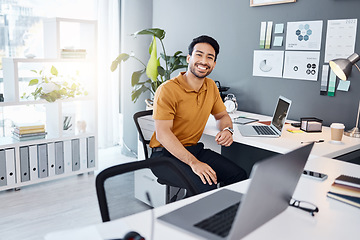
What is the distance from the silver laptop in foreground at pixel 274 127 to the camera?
2.55 m

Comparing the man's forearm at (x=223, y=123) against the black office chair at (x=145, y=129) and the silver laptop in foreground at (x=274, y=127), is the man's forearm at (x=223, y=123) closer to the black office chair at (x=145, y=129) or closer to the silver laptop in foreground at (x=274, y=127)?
the silver laptop in foreground at (x=274, y=127)

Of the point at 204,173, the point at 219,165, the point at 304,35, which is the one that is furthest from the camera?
the point at 304,35

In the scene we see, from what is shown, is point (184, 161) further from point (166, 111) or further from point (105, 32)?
point (105, 32)

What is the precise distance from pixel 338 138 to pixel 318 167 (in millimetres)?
728

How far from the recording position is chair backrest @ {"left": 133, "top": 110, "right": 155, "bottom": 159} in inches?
102

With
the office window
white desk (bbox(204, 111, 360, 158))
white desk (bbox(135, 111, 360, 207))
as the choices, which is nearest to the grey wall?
white desk (bbox(135, 111, 360, 207))

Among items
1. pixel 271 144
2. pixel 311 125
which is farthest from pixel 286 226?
pixel 311 125

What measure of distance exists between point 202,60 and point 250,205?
167cm

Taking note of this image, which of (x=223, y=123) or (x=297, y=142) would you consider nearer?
(x=297, y=142)

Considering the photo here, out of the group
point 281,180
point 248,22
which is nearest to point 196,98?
point 248,22

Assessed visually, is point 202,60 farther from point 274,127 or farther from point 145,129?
point 274,127

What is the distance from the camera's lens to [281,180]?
1110 mm

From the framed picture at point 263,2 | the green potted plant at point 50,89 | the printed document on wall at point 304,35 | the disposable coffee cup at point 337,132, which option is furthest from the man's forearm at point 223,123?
the green potted plant at point 50,89

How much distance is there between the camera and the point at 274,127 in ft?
8.90
